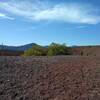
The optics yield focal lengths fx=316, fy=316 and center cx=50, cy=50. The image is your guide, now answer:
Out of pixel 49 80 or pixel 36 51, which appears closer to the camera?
pixel 49 80

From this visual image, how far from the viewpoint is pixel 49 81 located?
15.2 metres

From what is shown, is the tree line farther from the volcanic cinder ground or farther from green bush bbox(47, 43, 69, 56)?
the volcanic cinder ground

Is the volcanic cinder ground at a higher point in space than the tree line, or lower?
lower

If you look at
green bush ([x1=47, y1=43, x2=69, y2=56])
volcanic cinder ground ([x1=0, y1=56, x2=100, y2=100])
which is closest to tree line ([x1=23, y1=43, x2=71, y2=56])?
green bush ([x1=47, y1=43, x2=69, y2=56])

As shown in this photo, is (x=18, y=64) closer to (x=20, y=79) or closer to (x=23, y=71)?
(x=23, y=71)

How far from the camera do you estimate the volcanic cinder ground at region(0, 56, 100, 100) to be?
44.6 feet

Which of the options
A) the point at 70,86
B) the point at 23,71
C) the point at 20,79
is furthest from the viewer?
the point at 23,71

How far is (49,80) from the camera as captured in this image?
603 inches

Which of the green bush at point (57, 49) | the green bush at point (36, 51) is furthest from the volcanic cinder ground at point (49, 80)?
the green bush at point (57, 49)

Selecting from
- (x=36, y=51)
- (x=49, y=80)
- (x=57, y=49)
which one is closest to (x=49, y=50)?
(x=57, y=49)

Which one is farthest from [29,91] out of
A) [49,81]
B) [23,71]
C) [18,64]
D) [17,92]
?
[18,64]

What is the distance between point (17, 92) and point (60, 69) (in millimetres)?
3834

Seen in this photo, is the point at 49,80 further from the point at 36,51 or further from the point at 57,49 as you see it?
the point at 57,49

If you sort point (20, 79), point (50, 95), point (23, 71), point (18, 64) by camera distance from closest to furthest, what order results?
point (50, 95)
point (20, 79)
point (23, 71)
point (18, 64)
